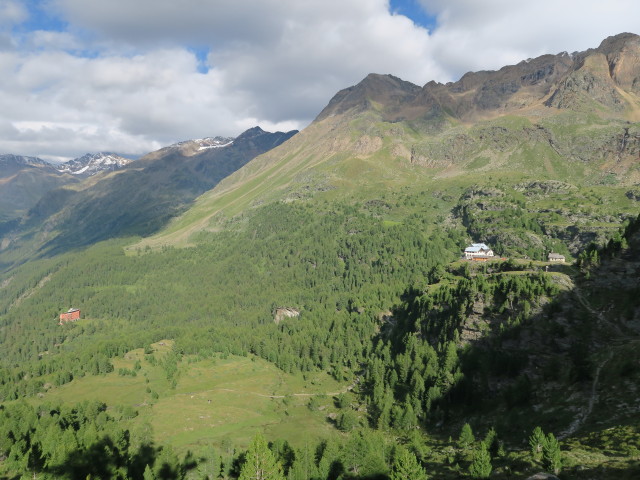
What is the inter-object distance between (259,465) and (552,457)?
51.9 meters

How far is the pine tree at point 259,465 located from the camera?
247ft

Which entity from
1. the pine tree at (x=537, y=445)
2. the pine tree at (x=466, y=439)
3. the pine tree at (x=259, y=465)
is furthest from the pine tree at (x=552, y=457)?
the pine tree at (x=259, y=465)

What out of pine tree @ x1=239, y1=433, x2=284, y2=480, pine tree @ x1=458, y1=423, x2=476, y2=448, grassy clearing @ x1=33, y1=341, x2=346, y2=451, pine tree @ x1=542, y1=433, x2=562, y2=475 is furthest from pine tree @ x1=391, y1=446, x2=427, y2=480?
grassy clearing @ x1=33, y1=341, x2=346, y2=451

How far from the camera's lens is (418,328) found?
169 m

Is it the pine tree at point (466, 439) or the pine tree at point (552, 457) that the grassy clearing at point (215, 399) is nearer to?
the pine tree at point (466, 439)

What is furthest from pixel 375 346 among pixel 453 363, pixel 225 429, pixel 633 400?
pixel 633 400

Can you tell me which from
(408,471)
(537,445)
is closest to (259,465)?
(408,471)

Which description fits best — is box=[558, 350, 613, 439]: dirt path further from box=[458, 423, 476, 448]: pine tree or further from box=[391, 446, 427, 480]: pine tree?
box=[391, 446, 427, 480]: pine tree

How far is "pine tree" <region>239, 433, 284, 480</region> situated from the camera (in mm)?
75250

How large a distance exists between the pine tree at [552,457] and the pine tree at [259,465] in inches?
1867

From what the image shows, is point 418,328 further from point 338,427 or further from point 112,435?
point 112,435

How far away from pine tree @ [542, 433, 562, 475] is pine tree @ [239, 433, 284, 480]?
47425mm

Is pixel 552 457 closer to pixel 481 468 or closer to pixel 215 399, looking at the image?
pixel 481 468

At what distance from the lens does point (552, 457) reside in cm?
6894
